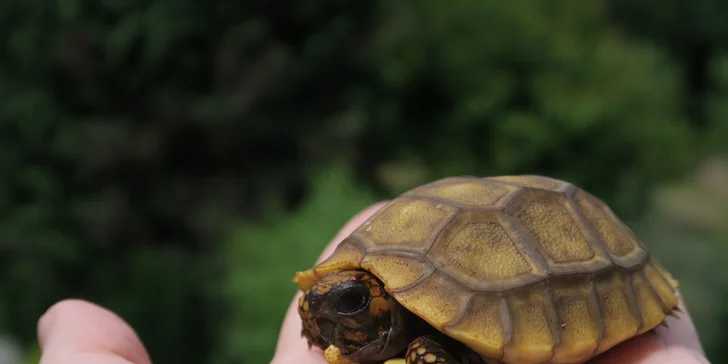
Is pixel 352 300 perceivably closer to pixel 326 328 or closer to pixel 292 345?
pixel 326 328

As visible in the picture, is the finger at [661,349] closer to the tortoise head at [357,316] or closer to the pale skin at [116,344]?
the pale skin at [116,344]

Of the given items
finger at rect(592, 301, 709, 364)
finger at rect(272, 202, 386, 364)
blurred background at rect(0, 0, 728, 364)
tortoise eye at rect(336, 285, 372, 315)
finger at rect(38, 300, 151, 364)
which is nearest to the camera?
finger at rect(38, 300, 151, 364)

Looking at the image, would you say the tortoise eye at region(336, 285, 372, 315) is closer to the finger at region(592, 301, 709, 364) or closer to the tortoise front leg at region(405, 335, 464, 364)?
the tortoise front leg at region(405, 335, 464, 364)

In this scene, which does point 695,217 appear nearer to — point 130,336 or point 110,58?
point 110,58

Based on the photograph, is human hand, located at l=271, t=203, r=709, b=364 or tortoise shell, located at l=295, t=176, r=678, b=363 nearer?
tortoise shell, located at l=295, t=176, r=678, b=363

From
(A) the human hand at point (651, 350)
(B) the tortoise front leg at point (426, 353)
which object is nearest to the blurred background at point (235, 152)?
(A) the human hand at point (651, 350)

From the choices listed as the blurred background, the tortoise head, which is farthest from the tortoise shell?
the blurred background

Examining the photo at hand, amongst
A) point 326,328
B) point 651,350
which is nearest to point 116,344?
point 326,328
